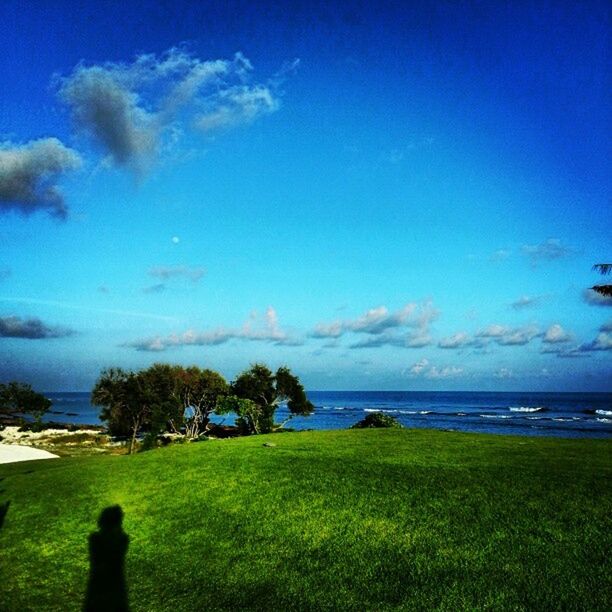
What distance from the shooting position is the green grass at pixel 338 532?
732cm

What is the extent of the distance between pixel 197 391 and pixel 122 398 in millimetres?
8171

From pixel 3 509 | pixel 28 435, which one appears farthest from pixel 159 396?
pixel 3 509

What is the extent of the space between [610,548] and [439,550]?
3197mm

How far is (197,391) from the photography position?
155 ft

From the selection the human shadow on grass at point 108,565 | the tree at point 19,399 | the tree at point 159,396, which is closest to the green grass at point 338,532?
the human shadow on grass at point 108,565

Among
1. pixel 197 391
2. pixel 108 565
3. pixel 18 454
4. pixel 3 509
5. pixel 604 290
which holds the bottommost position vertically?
pixel 18 454

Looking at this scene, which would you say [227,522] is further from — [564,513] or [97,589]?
[564,513]

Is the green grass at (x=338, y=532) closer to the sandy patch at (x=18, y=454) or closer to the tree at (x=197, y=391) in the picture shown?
the sandy patch at (x=18, y=454)

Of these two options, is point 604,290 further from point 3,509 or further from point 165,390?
point 165,390

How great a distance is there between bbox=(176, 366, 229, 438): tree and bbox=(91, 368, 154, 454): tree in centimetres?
434

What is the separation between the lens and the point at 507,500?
401 inches

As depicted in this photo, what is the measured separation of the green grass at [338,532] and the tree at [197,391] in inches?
1187

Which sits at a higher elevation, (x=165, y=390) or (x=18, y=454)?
(x=165, y=390)

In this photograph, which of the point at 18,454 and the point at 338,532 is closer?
the point at 338,532
